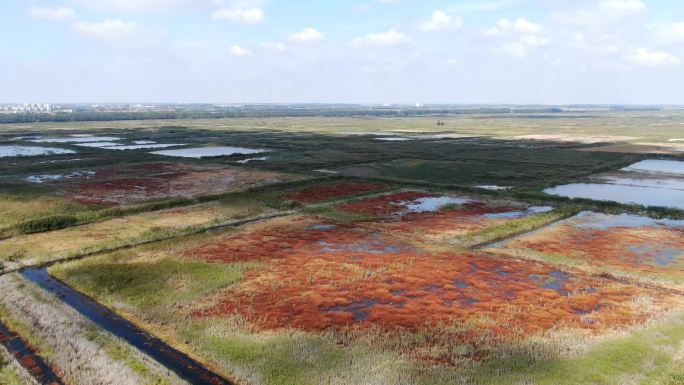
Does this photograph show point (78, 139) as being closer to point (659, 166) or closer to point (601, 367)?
point (659, 166)

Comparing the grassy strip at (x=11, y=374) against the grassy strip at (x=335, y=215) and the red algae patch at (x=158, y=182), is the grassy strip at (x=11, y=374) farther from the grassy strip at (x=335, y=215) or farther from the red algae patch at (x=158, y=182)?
the red algae patch at (x=158, y=182)

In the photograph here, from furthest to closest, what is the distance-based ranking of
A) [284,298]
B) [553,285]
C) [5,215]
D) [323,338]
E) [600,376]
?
[5,215] < [553,285] < [284,298] < [323,338] < [600,376]

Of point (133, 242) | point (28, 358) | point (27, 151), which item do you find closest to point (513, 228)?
point (133, 242)

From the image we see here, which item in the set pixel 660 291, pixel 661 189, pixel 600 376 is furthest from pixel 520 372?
pixel 661 189

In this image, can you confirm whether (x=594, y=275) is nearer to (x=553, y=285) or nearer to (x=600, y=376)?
(x=553, y=285)

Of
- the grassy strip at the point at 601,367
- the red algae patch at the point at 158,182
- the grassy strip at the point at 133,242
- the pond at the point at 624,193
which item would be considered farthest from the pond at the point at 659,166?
the grassy strip at the point at 601,367

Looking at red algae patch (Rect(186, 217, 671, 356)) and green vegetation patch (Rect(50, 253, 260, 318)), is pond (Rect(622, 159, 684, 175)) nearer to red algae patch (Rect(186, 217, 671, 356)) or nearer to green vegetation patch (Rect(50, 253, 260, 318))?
red algae patch (Rect(186, 217, 671, 356))
